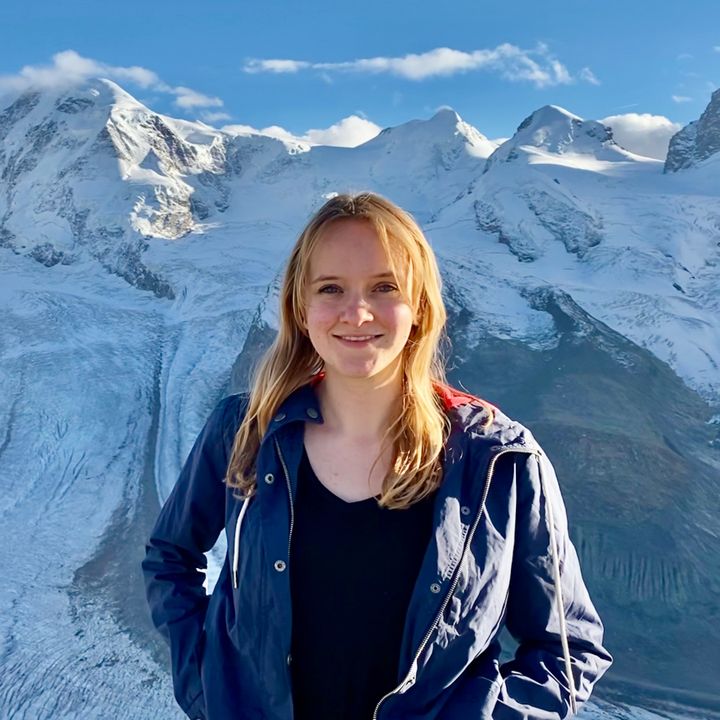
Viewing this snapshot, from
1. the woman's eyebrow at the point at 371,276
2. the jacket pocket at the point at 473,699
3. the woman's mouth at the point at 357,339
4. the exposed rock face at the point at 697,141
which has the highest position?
the exposed rock face at the point at 697,141

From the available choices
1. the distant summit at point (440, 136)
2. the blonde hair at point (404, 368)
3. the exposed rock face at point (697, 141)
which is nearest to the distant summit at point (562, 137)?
the exposed rock face at point (697, 141)

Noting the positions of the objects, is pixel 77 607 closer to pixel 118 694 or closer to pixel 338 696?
pixel 118 694

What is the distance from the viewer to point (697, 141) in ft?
97.6

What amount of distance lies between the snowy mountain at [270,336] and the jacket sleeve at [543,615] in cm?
331

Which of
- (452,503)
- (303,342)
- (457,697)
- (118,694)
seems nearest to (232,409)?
(303,342)

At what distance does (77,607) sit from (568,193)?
2083 cm

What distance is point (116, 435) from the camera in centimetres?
2002

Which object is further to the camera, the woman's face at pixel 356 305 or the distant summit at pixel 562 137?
the distant summit at pixel 562 137

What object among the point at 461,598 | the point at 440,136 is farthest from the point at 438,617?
the point at 440,136

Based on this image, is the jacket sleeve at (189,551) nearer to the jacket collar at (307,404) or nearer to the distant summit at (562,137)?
the jacket collar at (307,404)

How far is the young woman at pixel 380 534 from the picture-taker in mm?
1478

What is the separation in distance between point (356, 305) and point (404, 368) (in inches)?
7.9

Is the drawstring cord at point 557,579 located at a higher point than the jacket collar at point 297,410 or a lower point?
lower

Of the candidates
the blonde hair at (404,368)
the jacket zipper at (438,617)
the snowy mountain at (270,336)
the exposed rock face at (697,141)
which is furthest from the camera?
the exposed rock face at (697,141)
